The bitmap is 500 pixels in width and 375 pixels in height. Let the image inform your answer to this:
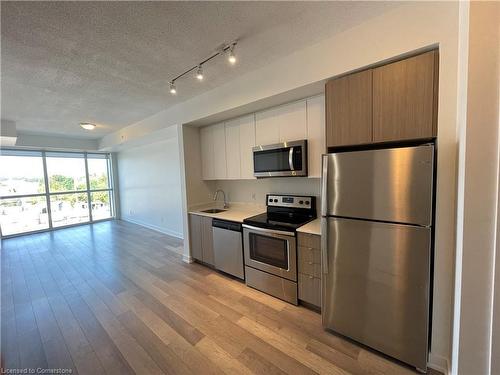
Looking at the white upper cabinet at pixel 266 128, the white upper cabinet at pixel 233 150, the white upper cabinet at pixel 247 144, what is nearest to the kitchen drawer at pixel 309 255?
the white upper cabinet at pixel 247 144

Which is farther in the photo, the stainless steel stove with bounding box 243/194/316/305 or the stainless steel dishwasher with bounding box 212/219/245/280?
the stainless steel dishwasher with bounding box 212/219/245/280

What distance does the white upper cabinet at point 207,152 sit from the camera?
362cm

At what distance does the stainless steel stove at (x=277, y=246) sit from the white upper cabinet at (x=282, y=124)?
825 mm

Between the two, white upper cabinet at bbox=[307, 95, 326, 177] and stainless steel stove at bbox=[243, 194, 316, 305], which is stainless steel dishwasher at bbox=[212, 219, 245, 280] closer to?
stainless steel stove at bbox=[243, 194, 316, 305]

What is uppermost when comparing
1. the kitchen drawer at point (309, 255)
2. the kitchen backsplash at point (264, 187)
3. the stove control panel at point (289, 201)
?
the kitchen backsplash at point (264, 187)

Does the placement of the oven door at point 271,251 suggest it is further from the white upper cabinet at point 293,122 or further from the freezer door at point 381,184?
the white upper cabinet at point 293,122

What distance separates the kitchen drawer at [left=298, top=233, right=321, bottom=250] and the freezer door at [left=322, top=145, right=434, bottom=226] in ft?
1.24

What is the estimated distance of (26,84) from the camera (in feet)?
8.47

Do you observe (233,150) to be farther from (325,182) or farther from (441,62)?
(441,62)

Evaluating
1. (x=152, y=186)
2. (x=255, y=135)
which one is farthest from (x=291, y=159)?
(x=152, y=186)

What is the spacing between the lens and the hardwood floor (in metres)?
1.72

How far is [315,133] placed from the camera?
8.04ft

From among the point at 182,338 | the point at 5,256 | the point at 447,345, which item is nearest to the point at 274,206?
Answer: the point at 182,338

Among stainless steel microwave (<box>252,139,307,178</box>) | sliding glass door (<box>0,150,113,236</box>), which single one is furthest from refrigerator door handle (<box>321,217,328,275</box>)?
sliding glass door (<box>0,150,113,236</box>)
